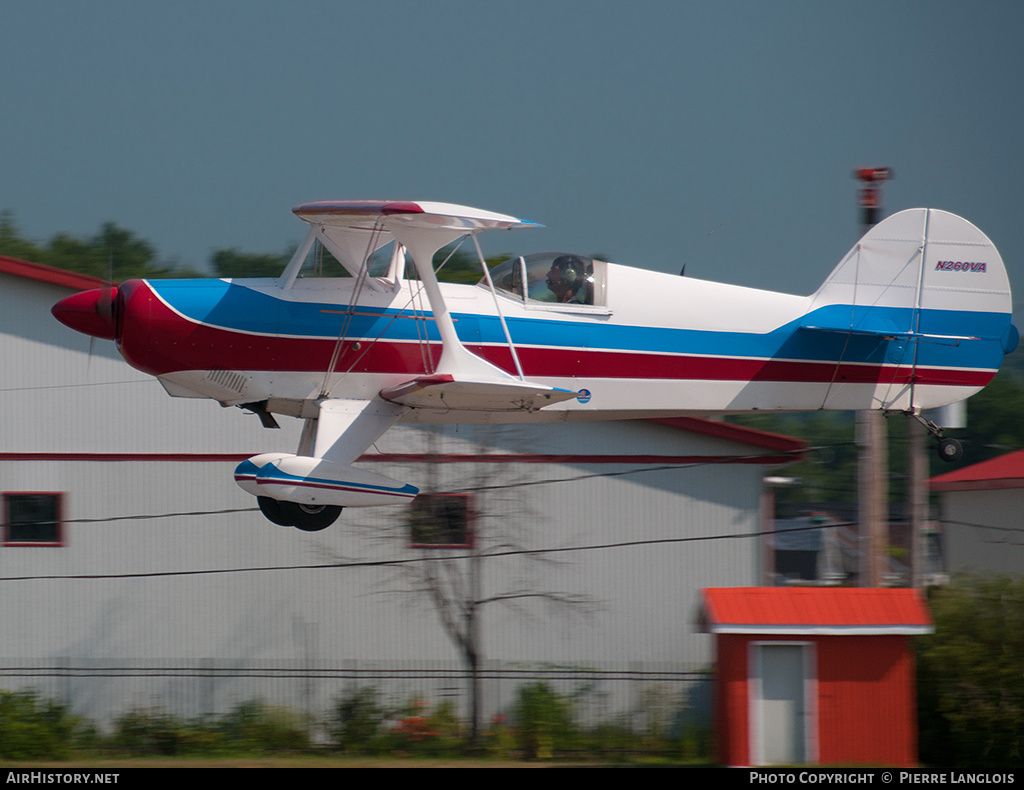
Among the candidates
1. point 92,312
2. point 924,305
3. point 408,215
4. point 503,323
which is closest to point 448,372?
point 503,323

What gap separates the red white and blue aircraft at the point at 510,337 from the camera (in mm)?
9258

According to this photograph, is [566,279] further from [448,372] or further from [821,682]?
[821,682]

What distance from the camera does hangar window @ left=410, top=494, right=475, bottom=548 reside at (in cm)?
1666

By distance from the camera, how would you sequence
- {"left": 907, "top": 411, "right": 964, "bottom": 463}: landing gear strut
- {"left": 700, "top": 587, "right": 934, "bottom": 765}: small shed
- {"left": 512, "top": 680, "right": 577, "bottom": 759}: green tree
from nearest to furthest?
{"left": 907, "top": 411, "right": 964, "bottom": 463}: landing gear strut < {"left": 700, "top": 587, "right": 934, "bottom": 765}: small shed < {"left": 512, "top": 680, "right": 577, "bottom": 759}: green tree

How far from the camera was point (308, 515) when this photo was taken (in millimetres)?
9977

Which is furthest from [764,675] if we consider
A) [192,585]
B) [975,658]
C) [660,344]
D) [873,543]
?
[192,585]

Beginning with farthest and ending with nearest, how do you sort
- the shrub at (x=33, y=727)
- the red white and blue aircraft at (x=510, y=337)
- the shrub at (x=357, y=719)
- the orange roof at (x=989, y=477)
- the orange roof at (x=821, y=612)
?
the orange roof at (x=989, y=477), the shrub at (x=357, y=719), the shrub at (x=33, y=727), the orange roof at (x=821, y=612), the red white and blue aircraft at (x=510, y=337)

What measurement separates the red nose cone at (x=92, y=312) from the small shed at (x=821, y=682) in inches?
283

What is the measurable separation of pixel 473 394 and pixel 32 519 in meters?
10.4

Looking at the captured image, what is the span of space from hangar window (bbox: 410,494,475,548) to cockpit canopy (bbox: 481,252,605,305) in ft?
23.8

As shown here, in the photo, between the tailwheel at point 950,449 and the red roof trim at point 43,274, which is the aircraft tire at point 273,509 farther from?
the red roof trim at point 43,274

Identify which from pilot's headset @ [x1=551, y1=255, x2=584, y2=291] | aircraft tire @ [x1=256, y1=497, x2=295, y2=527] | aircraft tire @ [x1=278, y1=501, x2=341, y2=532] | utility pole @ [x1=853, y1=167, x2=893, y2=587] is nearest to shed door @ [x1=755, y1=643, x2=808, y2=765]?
utility pole @ [x1=853, y1=167, x2=893, y2=587]


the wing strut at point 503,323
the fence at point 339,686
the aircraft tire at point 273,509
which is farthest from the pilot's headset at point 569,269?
the fence at point 339,686

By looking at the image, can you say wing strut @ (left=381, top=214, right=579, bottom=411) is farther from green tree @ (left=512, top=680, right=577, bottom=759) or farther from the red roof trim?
the red roof trim
